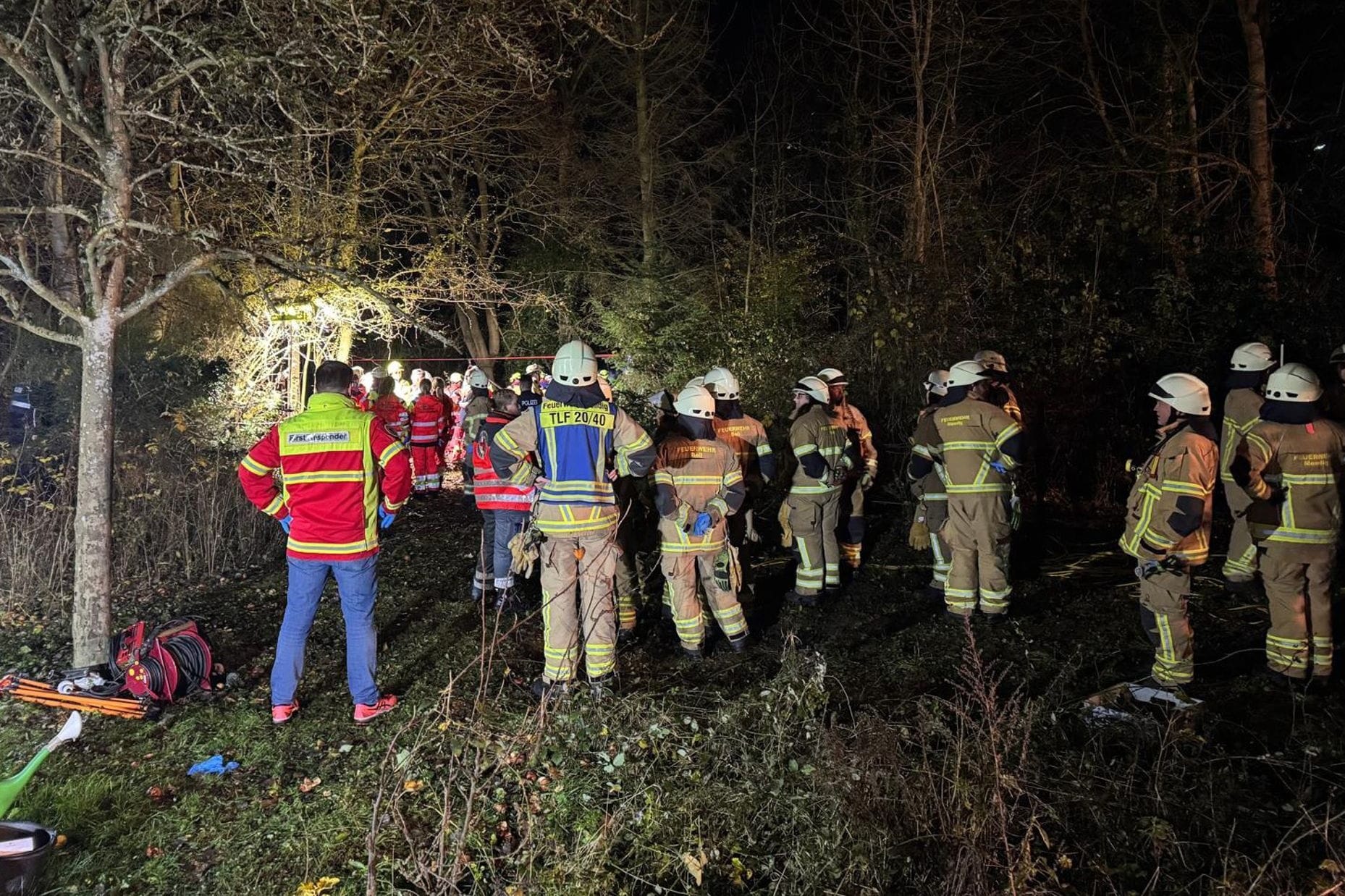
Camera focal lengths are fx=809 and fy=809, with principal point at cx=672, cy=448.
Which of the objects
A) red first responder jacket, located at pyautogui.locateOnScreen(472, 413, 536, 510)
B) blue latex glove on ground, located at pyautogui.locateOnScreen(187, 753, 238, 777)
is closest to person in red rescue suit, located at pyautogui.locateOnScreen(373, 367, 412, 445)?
red first responder jacket, located at pyautogui.locateOnScreen(472, 413, 536, 510)

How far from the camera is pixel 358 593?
4715 mm

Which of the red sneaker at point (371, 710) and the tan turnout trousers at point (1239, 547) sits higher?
the tan turnout trousers at point (1239, 547)

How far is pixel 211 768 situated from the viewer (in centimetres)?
420

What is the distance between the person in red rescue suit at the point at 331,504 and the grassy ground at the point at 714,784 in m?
0.34

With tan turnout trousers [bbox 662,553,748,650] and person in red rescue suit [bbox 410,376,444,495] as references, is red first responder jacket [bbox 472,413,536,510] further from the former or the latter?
person in red rescue suit [bbox 410,376,444,495]

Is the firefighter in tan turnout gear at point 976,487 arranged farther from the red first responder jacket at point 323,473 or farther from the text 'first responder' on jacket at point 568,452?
the red first responder jacket at point 323,473

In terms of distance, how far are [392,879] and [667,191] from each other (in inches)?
638

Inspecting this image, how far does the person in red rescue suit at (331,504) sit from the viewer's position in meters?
4.56

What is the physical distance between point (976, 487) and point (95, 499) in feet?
19.7

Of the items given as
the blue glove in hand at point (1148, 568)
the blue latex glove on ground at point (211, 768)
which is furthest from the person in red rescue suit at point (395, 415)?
the blue glove in hand at point (1148, 568)

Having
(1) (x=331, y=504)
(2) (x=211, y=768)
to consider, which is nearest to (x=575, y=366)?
(1) (x=331, y=504)

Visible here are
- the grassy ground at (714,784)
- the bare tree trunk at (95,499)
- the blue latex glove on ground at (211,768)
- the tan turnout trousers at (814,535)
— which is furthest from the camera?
the tan turnout trousers at (814,535)

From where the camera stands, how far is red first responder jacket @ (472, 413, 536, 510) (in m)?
6.88

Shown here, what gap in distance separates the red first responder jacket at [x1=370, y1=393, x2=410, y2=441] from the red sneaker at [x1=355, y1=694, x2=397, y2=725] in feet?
24.2
